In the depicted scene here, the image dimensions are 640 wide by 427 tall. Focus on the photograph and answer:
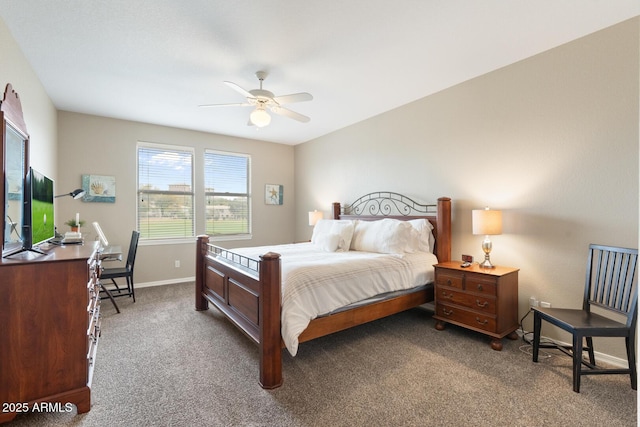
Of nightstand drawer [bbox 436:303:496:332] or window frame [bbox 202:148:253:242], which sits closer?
nightstand drawer [bbox 436:303:496:332]

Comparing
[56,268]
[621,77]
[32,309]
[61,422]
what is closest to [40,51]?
[56,268]

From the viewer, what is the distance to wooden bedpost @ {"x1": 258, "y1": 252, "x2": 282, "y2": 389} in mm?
2025

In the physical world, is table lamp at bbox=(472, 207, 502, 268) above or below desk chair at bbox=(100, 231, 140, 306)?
above

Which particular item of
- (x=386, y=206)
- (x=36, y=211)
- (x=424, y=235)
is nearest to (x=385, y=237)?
(x=424, y=235)

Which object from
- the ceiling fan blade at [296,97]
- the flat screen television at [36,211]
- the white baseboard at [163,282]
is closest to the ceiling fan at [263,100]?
the ceiling fan blade at [296,97]

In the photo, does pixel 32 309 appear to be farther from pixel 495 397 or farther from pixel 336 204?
pixel 336 204

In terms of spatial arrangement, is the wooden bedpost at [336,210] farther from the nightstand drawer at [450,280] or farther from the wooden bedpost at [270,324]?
the wooden bedpost at [270,324]

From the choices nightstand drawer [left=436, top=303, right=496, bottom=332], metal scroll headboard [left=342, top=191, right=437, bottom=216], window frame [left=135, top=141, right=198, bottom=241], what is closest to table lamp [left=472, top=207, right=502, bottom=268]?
nightstand drawer [left=436, top=303, right=496, bottom=332]

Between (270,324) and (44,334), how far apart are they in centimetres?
132

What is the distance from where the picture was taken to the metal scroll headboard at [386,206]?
3.78 m

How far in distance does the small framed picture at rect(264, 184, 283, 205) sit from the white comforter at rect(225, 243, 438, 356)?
2.79m

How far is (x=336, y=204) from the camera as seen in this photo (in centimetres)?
486

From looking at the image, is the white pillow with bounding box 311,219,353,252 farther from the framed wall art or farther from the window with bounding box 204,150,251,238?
the framed wall art

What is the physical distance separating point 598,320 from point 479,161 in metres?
1.74
